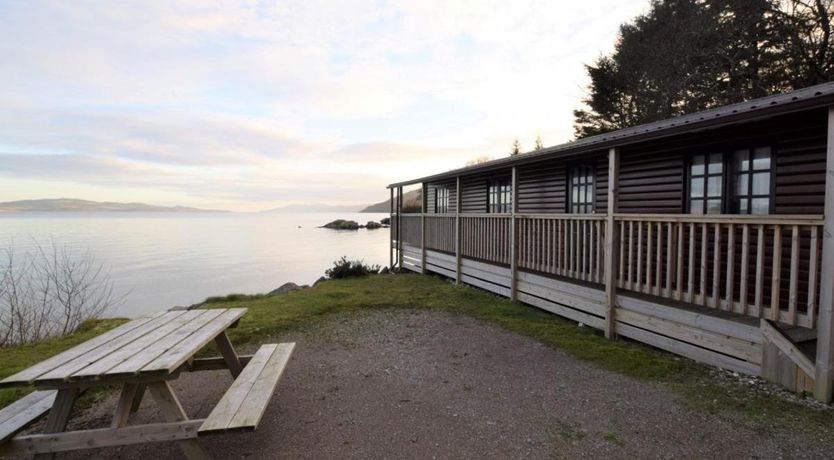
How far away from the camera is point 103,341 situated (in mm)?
3031

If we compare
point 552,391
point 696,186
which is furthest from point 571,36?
point 552,391

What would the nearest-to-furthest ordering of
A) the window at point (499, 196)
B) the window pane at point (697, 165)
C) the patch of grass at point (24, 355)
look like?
the patch of grass at point (24, 355), the window pane at point (697, 165), the window at point (499, 196)

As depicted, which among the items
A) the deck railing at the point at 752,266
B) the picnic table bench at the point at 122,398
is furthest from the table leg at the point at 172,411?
the deck railing at the point at 752,266

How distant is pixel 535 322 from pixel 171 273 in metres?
18.2

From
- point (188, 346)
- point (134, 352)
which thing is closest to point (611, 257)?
point (188, 346)

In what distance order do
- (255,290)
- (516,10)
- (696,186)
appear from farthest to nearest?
(255,290)
(516,10)
(696,186)

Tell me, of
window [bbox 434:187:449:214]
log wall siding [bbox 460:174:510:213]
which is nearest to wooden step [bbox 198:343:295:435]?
log wall siding [bbox 460:174:510:213]

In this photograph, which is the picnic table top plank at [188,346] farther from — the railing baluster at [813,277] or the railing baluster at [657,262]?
the railing baluster at [813,277]

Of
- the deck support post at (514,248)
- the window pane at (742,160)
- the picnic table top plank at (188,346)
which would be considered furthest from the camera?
the deck support post at (514,248)

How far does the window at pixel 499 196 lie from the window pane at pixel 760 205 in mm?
5954

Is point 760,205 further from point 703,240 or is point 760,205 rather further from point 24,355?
point 24,355

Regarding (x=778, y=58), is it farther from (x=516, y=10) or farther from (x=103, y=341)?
(x=103, y=341)

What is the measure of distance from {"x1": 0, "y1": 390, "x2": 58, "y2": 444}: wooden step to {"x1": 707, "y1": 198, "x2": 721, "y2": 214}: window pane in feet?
25.2

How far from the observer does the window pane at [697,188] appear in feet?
20.4
